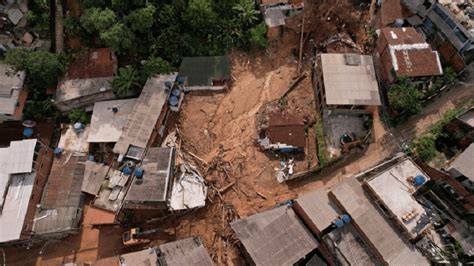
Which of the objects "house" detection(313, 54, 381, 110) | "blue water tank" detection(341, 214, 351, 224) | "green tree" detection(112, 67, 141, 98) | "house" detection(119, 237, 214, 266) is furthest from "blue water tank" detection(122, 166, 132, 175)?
"house" detection(313, 54, 381, 110)

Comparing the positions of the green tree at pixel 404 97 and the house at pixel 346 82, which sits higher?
the house at pixel 346 82

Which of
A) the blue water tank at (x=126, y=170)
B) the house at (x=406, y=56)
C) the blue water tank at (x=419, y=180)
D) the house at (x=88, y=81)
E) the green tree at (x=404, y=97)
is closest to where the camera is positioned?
the blue water tank at (x=419, y=180)

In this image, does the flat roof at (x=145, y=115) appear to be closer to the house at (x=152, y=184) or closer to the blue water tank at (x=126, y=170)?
the blue water tank at (x=126, y=170)

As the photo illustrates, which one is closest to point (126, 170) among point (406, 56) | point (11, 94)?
point (11, 94)

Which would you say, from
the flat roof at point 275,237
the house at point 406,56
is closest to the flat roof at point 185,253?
the flat roof at point 275,237

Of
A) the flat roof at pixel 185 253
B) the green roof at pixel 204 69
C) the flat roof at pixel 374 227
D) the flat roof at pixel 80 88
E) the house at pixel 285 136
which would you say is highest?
the flat roof at pixel 80 88

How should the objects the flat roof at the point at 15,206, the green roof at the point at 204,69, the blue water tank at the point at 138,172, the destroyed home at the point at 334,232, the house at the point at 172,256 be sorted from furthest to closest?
the green roof at the point at 204,69, the blue water tank at the point at 138,172, the flat roof at the point at 15,206, the destroyed home at the point at 334,232, the house at the point at 172,256

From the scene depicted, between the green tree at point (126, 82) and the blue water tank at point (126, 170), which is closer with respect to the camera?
the blue water tank at point (126, 170)
